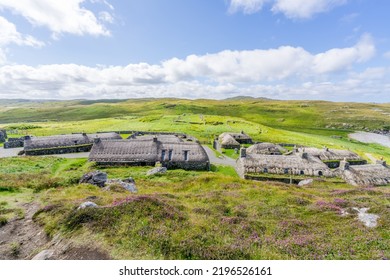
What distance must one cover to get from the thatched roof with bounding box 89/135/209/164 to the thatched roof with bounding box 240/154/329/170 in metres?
9.71

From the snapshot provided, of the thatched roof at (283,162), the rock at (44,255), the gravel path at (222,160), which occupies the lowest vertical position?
the gravel path at (222,160)

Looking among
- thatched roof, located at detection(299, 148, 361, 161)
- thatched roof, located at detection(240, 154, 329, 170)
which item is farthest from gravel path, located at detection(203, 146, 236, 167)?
thatched roof, located at detection(299, 148, 361, 161)

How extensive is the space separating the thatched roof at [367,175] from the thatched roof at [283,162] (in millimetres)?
4061

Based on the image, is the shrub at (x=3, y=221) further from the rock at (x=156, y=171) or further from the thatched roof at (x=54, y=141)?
the thatched roof at (x=54, y=141)

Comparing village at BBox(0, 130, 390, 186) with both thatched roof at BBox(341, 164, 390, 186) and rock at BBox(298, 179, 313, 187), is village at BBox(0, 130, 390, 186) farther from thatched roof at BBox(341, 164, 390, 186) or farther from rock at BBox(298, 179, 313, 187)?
rock at BBox(298, 179, 313, 187)

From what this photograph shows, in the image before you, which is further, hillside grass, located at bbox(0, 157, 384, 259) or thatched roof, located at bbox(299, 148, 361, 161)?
thatched roof, located at bbox(299, 148, 361, 161)

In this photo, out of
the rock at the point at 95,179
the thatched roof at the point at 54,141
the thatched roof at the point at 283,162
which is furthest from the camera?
the thatched roof at the point at 54,141

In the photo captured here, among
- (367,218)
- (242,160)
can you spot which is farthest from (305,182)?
(367,218)

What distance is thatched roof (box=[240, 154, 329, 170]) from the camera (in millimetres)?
44406

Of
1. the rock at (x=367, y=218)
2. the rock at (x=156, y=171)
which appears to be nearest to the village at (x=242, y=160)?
the rock at (x=156, y=171)

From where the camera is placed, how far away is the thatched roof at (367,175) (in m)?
40.8

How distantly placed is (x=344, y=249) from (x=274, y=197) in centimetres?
1190

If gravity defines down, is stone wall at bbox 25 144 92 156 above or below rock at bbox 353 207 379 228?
below

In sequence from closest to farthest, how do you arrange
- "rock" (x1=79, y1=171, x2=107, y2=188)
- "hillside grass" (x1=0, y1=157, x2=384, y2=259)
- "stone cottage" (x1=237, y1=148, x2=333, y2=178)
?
"hillside grass" (x1=0, y1=157, x2=384, y2=259) < "rock" (x1=79, y1=171, x2=107, y2=188) < "stone cottage" (x1=237, y1=148, x2=333, y2=178)
